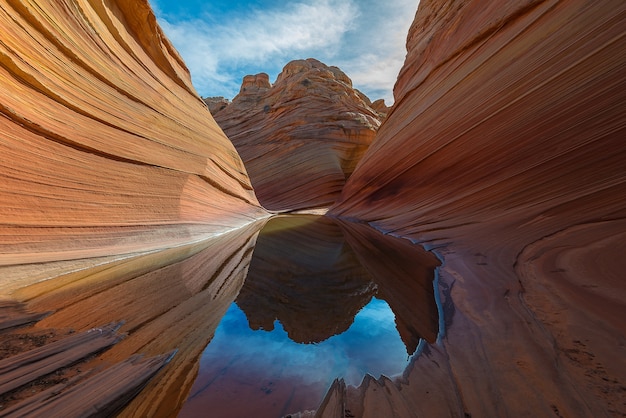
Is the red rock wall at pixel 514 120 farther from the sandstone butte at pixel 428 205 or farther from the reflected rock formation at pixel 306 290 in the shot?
the reflected rock formation at pixel 306 290

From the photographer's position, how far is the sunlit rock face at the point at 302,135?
14.5m

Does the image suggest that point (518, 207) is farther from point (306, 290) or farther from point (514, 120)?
point (306, 290)

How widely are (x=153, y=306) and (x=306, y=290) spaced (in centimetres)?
124

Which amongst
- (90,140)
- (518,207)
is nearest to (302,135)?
(90,140)

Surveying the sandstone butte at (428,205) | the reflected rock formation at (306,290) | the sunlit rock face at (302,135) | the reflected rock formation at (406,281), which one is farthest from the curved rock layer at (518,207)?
the sunlit rock face at (302,135)

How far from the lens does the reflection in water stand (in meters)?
1.21

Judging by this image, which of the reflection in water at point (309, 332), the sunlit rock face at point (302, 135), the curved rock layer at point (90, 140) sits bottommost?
the reflection in water at point (309, 332)

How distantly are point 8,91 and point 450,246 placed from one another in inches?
186

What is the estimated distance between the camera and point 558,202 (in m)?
3.00

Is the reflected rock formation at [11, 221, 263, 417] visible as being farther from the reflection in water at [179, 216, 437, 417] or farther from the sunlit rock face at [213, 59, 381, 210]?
the sunlit rock face at [213, 59, 381, 210]

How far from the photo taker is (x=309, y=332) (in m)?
1.83

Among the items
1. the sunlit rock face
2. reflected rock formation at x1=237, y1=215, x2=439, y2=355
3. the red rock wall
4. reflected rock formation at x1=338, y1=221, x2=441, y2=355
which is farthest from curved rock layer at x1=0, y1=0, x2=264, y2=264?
the sunlit rock face

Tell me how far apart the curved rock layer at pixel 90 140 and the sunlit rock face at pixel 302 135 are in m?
8.43

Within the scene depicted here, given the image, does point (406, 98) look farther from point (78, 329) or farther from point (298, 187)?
point (78, 329)
